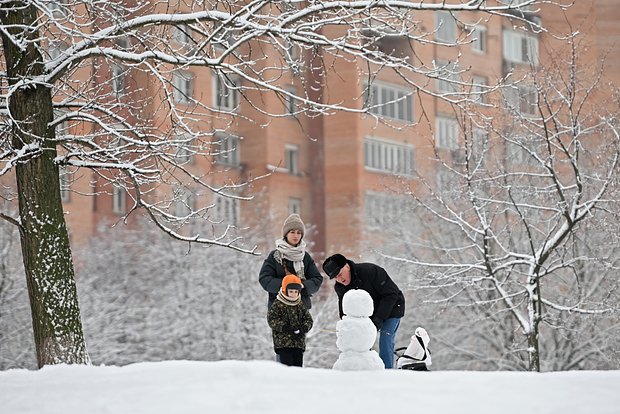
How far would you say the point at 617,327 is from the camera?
1127 inches

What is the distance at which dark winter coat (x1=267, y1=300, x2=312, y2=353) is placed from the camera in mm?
12883

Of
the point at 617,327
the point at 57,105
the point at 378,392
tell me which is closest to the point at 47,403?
the point at 378,392

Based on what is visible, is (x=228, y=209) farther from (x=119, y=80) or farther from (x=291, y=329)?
(x=291, y=329)

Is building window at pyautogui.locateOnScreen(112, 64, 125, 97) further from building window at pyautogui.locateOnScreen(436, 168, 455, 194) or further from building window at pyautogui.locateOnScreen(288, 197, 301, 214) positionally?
building window at pyautogui.locateOnScreen(288, 197, 301, 214)

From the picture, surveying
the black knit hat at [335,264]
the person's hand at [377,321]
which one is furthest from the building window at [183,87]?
the person's hand at [377,321]

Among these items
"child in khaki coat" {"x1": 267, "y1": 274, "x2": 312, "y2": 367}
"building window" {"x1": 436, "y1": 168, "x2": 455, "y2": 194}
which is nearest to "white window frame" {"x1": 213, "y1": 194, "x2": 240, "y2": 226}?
"building window" {"x1": 436, "y1": 168, "x2": 455, "y2": 194}

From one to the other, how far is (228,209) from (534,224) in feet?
60.4

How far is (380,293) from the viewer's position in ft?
44.8

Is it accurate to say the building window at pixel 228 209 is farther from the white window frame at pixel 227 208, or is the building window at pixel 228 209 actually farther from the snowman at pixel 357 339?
the snowman at pixel 357 339

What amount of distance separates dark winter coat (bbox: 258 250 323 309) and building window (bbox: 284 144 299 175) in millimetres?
44991

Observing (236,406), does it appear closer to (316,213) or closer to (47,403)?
(47,403)

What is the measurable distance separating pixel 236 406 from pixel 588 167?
77.9 ft

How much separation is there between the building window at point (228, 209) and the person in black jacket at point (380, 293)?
28.0 metres

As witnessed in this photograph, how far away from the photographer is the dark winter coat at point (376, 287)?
44.7ft
